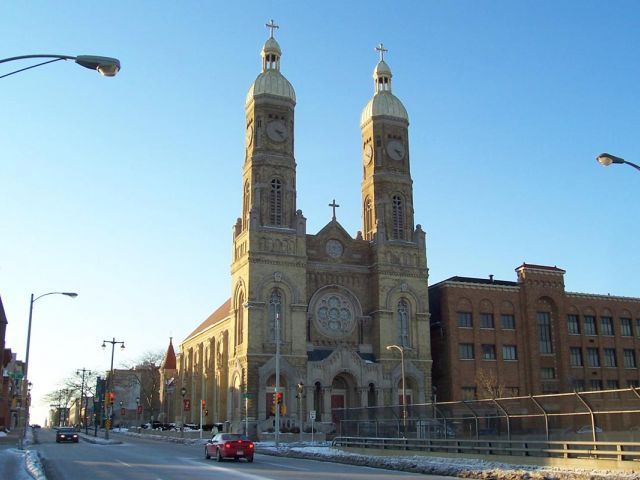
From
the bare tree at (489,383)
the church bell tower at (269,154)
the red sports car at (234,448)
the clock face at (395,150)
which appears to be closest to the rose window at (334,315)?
the church bell tower at (269,154)

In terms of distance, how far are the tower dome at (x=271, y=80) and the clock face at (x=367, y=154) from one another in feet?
31.5

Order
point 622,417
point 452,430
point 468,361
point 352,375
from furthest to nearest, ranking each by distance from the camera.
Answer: point 468,361
point 352,375
point 452,430
point 622,417

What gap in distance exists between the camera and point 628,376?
2990 inches

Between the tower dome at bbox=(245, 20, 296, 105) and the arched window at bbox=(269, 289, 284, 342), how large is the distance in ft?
65.0

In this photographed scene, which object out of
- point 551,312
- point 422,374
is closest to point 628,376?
point 551,312

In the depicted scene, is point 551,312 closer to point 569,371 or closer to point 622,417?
point 569,371

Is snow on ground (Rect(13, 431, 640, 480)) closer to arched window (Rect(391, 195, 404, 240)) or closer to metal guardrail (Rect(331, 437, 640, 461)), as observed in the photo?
metal guardrail (Rect(331, 437, 640, 461))

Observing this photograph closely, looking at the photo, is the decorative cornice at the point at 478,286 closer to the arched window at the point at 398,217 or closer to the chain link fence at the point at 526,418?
the arched window at the point at 398,217

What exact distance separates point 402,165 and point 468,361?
67.8 feet

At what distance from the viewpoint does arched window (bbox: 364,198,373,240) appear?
73750 millimetres

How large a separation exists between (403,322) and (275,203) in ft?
54.0

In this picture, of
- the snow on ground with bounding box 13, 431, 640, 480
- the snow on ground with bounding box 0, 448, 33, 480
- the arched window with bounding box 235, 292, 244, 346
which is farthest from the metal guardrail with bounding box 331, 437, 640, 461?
the arched window with bounding box 235, 292, 244, 346

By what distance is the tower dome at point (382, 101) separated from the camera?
7575 cm

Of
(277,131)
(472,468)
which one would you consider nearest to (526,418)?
(472,468)
